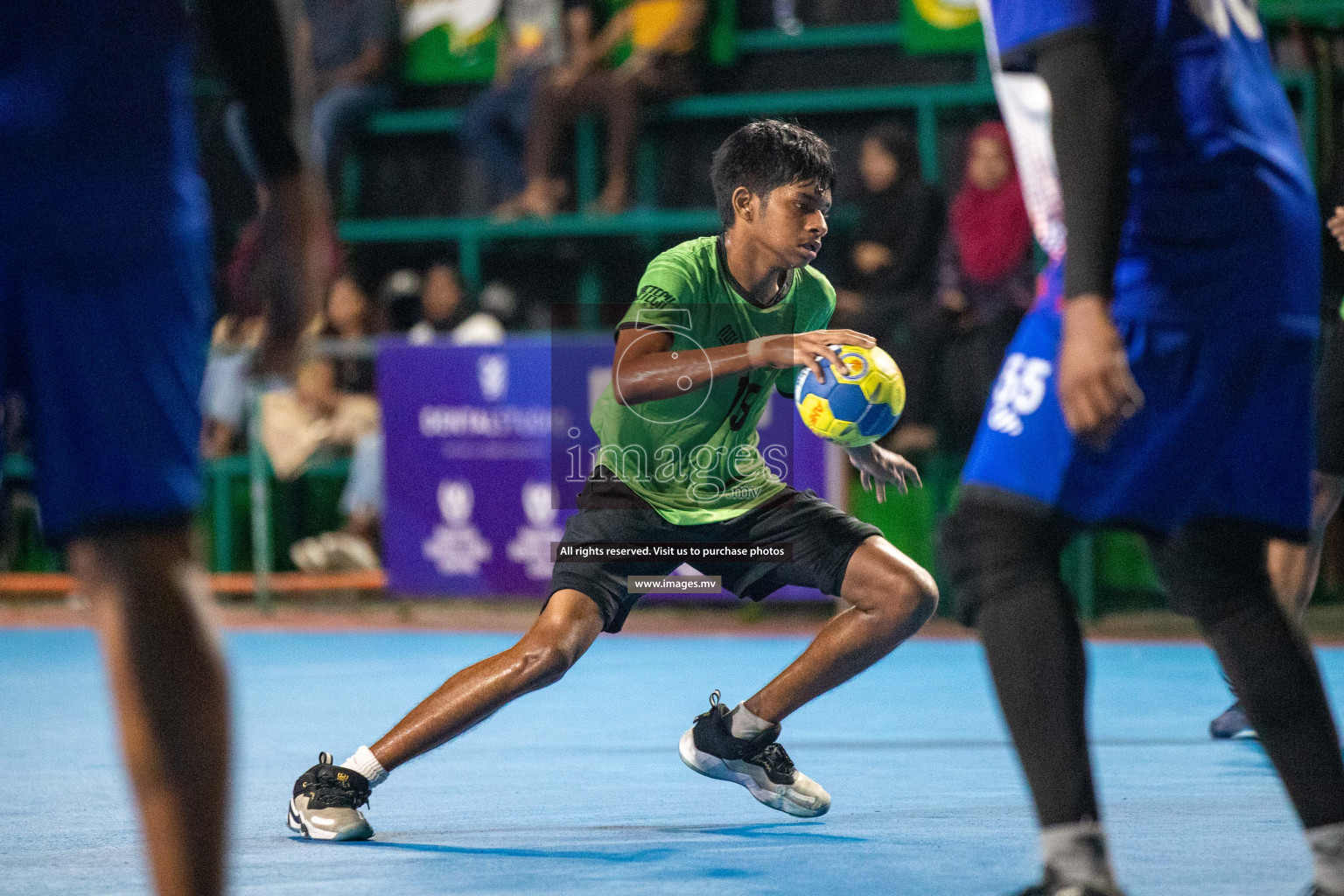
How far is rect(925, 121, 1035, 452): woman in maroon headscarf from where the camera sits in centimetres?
982

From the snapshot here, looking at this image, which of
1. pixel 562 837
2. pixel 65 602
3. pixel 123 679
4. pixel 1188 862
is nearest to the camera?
pixel 123 679

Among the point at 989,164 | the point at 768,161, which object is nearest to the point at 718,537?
the point at 768,161

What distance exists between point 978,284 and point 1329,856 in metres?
7.42

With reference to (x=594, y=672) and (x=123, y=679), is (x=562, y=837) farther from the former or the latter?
(x=594, y=672)

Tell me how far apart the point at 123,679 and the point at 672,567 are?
2.22 m

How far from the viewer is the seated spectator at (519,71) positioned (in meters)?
12.9

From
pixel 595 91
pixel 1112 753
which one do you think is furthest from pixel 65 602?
pixel 1112 753

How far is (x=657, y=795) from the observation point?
188 inches

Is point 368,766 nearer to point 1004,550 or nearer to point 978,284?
point 1004,550

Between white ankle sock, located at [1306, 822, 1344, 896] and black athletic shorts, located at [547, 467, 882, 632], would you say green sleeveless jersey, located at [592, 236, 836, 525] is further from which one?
white ankle sock, located at [1306, 822, 1344, 896]

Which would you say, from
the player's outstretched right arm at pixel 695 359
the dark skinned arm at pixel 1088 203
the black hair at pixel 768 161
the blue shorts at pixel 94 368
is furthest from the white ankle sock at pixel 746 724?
the blue shorts at pixel 94 368

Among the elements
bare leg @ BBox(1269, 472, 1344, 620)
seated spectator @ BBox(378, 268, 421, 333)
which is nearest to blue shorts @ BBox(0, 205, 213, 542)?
bare leg @ BBox(1269, 472, 1344, 620)

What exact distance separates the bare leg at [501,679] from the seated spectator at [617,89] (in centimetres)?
868

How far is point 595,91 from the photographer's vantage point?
1286cm
